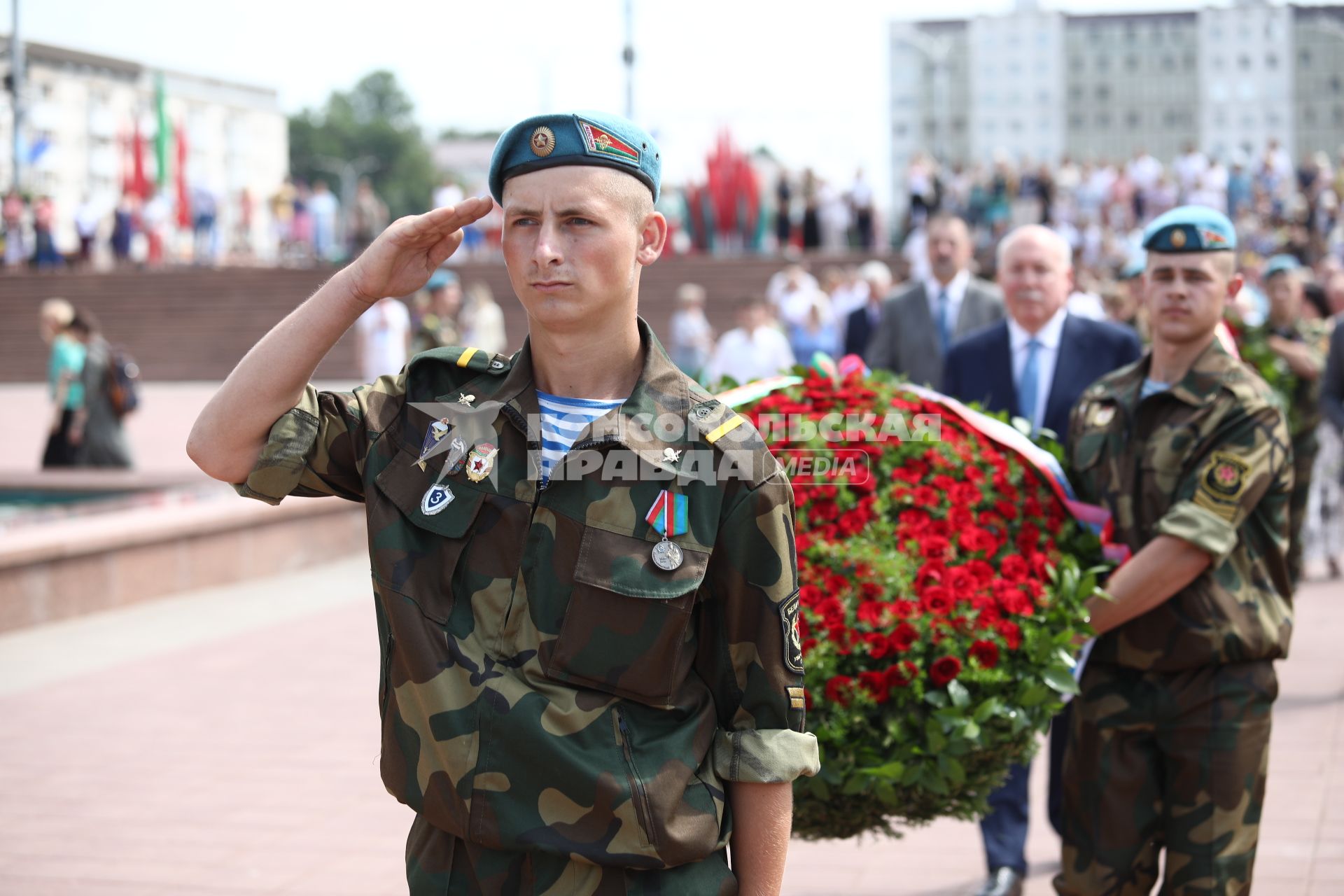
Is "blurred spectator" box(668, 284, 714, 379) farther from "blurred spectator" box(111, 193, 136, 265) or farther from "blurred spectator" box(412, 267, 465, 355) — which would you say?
"blurred spectator" box(111, 193, 136, 265)

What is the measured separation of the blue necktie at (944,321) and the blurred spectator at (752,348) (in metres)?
6.44

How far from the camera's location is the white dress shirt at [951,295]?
6.89m

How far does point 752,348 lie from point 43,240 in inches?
980

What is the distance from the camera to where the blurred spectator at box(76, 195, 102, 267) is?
109 feet

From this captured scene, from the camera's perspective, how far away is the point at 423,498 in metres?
2.21

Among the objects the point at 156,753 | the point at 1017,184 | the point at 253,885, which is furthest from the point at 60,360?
the point at 1017,184

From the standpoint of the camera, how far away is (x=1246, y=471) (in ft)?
11.4

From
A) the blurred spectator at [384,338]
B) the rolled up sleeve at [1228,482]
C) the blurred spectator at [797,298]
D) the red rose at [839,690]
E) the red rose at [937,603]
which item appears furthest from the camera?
the blurred spectator at [797,298]

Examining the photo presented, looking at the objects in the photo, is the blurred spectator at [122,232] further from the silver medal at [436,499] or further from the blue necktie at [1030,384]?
the silver medal at [436,499]

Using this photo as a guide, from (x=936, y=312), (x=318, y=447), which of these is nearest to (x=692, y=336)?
(x=936, y=312)

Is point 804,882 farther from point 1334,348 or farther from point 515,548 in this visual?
point 1334,348

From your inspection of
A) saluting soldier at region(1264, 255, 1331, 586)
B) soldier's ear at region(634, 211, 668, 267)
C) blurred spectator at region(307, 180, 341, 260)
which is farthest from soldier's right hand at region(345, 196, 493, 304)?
blurred spectator at region(307, 180, 341, 260)

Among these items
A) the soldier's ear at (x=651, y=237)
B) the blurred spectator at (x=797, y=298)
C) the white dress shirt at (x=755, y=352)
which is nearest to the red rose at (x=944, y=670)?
the soldier's ear at (x=651, y=237)

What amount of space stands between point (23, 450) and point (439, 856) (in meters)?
15.7
